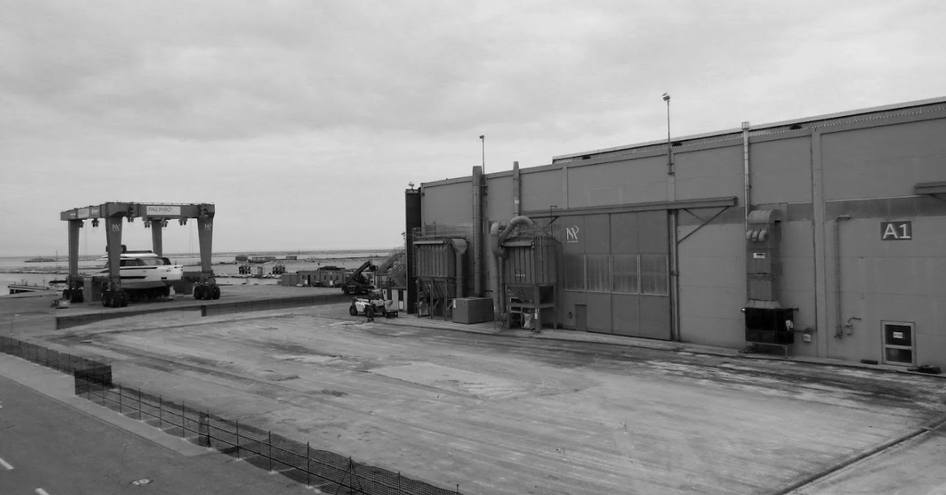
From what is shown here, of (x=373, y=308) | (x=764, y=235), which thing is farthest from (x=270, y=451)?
(x=373, y=308)

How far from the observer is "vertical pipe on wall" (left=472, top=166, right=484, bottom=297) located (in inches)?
1786

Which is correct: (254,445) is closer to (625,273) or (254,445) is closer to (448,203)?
(625,273)

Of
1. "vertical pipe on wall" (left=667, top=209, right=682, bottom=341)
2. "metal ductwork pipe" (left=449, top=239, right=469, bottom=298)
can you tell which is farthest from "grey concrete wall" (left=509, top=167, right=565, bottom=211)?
"vertical pipe on wall" (left=667, top=209, right=682, bottom=341)

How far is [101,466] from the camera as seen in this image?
14.5 metres

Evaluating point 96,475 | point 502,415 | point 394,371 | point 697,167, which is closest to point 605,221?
point 697,167

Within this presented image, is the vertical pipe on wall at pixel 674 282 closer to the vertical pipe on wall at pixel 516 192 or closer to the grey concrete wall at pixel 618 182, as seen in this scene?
the grey concrete wall at pixel 618 182

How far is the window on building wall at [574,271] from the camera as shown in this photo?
127ft

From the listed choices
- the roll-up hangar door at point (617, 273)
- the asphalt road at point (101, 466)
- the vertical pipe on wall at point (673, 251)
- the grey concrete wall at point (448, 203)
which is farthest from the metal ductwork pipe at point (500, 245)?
the asphalt road at point (101, 466)

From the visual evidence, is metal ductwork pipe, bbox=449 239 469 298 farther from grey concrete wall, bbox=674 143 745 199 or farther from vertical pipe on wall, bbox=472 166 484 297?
grey concrete wall, bbox=674 143 745 199

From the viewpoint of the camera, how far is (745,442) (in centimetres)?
1602

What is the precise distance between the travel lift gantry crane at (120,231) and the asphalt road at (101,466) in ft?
132

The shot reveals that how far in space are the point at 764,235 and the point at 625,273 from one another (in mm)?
9228

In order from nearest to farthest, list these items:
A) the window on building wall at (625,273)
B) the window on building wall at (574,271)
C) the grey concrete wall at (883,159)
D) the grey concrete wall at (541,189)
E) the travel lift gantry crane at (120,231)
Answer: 1. the grey concrete wall at (883,159)
2. the window on building wall at (625,273)
3. the window on building wall at (574,271)
4. the grey concrete wall at (541,189)
5. the travel lift gantry crane at (120,231)

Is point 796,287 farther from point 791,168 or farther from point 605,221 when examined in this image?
point 605,221
